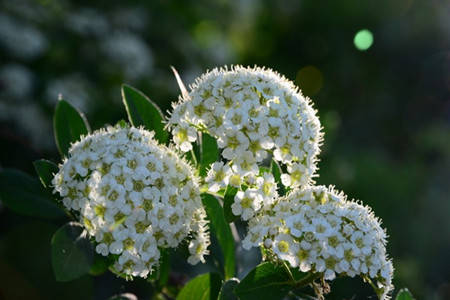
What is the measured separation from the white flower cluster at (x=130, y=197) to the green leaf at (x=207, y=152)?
0.55 ft

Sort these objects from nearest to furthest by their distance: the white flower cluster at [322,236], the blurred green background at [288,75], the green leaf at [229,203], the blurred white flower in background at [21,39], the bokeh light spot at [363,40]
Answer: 1. the white flower cluster at [322,236]
2. the green leaf at [229,203]
3. the blurred green background at [288,75]
4. the blurred white flower in background at [21,39]
5. the bokeh light spot at [363,40]

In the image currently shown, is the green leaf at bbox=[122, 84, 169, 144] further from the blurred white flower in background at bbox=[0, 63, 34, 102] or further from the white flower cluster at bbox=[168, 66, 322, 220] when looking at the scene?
the blurred white flower in background at bbox=[0, 63, 34, 102]

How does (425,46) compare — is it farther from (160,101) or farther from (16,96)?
(16,96)

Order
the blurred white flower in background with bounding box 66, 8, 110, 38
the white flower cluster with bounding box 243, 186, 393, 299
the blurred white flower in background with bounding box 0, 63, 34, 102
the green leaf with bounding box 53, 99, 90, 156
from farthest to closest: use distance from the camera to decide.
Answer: the blurred white flower in background with bounding box 66, 8, 110, 38 → the blurred white flower in background with bounding box 0, 63, 34, 102 → the green leaf with bounding box 53, 99, 90, 156 → the white flower cluster with bounding box 243, 186, 393, 299

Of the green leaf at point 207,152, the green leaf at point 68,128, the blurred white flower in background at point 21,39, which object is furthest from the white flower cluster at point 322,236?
the blurred white flower in background at point 21,39

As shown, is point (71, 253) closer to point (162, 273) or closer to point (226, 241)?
point (162, 273)

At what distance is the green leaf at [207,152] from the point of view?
145cm

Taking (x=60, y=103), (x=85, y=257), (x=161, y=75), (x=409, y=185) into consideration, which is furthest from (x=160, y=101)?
(x=85, y=257)

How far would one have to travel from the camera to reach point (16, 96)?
4020 millimetres

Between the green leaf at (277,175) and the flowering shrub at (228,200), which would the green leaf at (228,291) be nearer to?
the flowering shrub at (228,200)

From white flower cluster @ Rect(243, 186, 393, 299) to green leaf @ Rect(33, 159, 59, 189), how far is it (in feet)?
1.41

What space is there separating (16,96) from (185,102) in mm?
2942

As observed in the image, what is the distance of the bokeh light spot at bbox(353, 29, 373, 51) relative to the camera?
873 centimetres

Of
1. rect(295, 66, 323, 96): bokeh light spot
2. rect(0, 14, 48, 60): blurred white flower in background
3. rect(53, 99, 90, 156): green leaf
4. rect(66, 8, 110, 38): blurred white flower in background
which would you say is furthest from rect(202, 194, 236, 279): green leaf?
rect(295, 66, 323, 96): bokeh light spot
